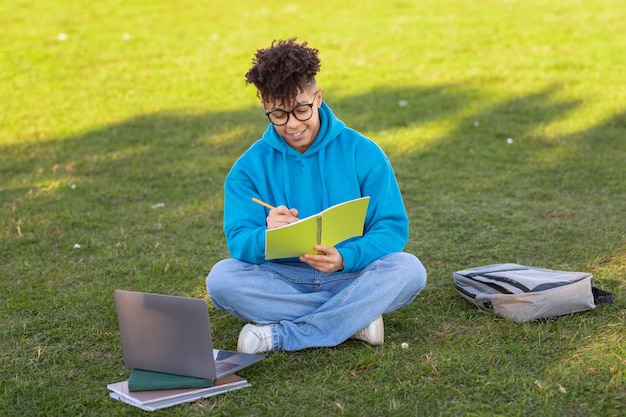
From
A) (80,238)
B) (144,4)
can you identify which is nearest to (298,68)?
(80,238)

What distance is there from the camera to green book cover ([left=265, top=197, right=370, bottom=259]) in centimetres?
336

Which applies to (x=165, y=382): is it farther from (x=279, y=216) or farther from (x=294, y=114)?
(x=294, y=114)

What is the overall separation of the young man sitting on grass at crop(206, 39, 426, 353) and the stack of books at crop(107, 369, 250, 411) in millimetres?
366

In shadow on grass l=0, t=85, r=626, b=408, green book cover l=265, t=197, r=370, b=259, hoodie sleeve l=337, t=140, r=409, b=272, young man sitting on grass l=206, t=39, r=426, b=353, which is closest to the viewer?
green book cover l=265, t=197, r=370, b=259

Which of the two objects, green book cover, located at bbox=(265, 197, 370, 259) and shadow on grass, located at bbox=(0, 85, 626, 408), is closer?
green book cover, located at bbox=(265, 197, 370, 259)

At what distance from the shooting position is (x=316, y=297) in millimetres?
3793

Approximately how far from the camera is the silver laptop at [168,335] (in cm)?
320

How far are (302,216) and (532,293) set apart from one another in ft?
3.56

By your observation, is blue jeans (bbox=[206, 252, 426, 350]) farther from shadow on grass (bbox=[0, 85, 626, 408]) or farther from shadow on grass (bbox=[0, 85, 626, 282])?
shadow on grass (bbox=[0, 85, 626, 282])

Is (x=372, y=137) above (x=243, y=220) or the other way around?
the other way around

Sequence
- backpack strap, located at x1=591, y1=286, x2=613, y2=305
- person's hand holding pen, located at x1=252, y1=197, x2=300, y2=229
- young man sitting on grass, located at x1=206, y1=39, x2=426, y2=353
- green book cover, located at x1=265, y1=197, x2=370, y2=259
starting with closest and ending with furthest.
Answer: green book cover, located at x1=265, y1=197, x2=370, y2=259 → person's hand holding pen, located at x1=252, y1=197, x2=300, y2=229 → young man sitting on grass, located at x1=206, y1=39, x2=426, y2=353 → backpack strap, located at x1=591, y1=286, x2=613, y2=305

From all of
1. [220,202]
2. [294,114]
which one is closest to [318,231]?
A: [294,114]

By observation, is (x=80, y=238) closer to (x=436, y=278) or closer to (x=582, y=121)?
(x=436, y=278)

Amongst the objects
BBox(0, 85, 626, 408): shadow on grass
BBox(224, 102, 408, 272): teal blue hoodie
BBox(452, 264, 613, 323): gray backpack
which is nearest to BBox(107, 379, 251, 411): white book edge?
BBox(0, 85, 626, 408): shadow on grass
